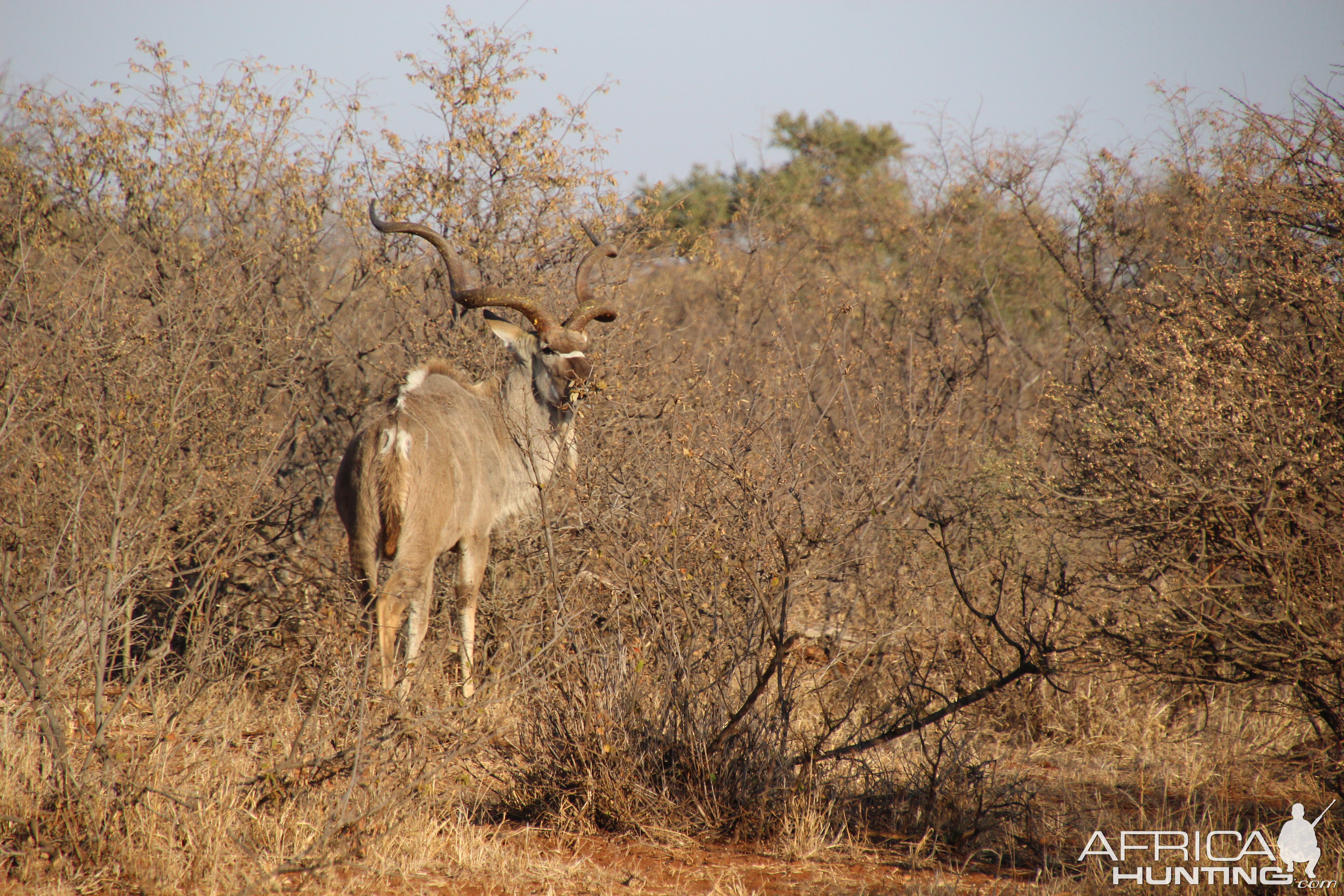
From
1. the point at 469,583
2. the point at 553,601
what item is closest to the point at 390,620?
the point at 469,583

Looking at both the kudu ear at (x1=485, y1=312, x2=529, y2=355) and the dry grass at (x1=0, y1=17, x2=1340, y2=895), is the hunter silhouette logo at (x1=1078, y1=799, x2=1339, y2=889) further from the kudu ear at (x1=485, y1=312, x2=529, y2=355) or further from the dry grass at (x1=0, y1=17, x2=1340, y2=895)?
the kudu ear at (x1=485, y1=312, x2=529, y2=355)

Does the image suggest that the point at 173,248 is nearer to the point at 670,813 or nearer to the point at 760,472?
the point at 760,472

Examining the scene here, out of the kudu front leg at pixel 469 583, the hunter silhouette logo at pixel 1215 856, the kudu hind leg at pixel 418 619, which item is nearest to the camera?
the hunter silhouette logo at pixel 1215 856

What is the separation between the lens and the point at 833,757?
4.22m

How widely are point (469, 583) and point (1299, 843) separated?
12.6ft

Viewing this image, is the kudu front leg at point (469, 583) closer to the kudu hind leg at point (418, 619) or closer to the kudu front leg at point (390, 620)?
the kudu hind leg at point (418, 619)

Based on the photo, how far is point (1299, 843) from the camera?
3586mm

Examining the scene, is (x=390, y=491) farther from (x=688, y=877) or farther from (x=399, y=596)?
(x=688, y=877)

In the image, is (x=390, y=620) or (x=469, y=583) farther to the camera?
(x=469, y=583)

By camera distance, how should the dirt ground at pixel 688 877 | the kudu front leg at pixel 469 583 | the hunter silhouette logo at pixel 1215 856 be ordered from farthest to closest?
1. the kudu front leg at pixel 469 583
2. the dirt ground at pixel 688 877
3. the hunter silhouette logo at pixel 1215 856

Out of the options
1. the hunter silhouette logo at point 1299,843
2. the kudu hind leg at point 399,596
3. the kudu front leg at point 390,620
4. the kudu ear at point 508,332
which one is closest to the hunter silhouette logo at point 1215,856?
the hunter silhouette logo at point 1299,843

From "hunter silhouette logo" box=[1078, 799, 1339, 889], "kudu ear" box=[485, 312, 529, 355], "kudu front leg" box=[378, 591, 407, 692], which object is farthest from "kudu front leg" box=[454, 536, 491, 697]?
"hunter silhouette logo" box=[1078, 799, 1339, 889]

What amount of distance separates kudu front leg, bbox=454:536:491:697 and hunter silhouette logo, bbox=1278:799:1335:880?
359cm

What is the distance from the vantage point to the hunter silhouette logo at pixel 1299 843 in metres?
3.38
